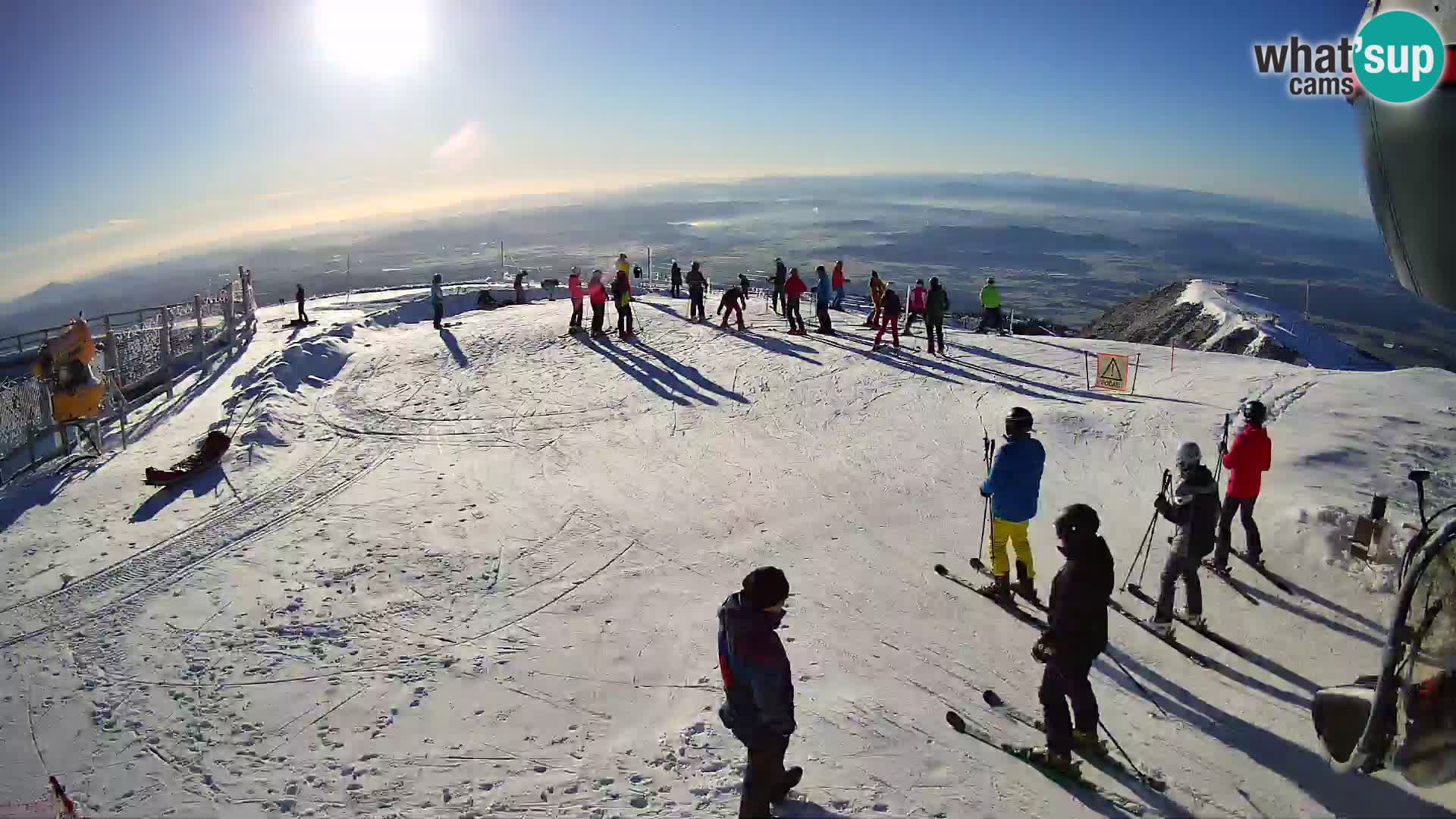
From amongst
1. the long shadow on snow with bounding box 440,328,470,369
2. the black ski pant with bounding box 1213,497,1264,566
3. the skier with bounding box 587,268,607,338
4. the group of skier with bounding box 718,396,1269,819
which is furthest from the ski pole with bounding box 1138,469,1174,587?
the long shadow on snow with bounding box 440,328,470,369

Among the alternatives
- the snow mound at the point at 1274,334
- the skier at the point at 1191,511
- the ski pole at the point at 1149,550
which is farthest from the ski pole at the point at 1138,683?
the snow mound at the point at 1274,334

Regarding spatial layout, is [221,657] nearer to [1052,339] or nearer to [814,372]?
[814,372]

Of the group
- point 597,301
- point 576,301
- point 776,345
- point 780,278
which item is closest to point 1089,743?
point 776,345

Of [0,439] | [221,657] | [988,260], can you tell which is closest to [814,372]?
[221,657]

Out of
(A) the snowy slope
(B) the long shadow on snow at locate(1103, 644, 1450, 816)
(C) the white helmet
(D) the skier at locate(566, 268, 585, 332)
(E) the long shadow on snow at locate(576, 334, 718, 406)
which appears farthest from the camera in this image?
(D) the skier at locate(566, 268, 585, 332)

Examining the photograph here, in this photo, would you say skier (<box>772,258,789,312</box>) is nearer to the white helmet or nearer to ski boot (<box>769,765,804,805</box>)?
the white helmet

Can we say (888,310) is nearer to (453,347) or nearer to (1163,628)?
(453,347)

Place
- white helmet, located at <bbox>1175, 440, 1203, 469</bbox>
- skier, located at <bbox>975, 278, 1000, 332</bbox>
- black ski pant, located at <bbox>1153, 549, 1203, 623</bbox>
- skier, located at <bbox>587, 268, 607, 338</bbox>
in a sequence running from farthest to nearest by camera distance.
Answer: skier, located at <bbox>975, 278, 1000, 332</bbox>
skier, located at <bbox>587, 268, 607, 338</bbox>
black ski pant, located at <bbox>1153, 549, 1203, 623</bbox>
white helmet, located at <bbox>1175, 440, 1203, 469</bbox>
